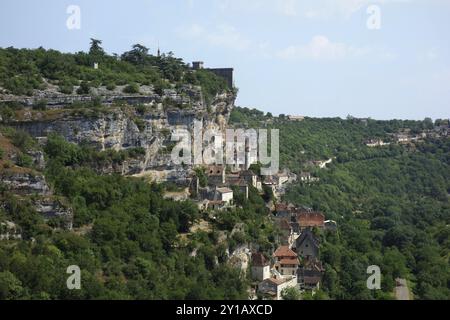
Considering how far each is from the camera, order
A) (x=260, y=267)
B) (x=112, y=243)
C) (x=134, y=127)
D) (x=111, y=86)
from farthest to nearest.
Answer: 1. (x=111, y=86)
2. (x=134, y=127)
3. (x=260, y=267)
4. (x=112, y=243)

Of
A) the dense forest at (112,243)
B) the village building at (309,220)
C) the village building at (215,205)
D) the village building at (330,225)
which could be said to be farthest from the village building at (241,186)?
the village building at (330,225)

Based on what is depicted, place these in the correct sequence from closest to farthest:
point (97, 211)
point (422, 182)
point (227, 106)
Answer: point (97, 211)
point (227, 106)
point (422, 182)

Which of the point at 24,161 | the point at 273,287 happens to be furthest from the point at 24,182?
the point at 273,287

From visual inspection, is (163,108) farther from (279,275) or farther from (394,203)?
(394,203)

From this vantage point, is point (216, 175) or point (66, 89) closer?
point (66, 89)

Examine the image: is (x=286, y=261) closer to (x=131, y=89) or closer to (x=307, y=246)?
Answer: (x=307, y=246)

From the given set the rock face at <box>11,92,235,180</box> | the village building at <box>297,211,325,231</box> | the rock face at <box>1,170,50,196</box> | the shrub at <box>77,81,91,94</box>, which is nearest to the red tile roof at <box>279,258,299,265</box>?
the rock face at <box>11,92,235,180</box>
